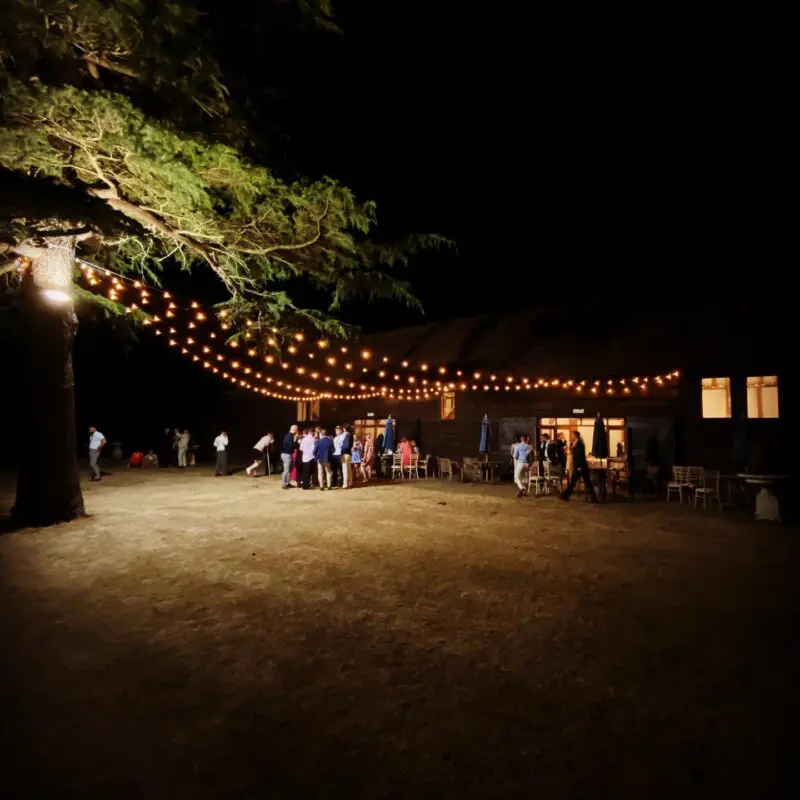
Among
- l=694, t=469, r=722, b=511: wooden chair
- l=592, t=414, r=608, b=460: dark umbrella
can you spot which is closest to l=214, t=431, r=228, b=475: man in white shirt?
l=592, t=414, r=608, b=460: dark umbrella

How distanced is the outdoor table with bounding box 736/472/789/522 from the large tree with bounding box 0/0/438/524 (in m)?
6.56

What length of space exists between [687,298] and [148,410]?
2491 cm

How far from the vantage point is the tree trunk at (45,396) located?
26.9 ft

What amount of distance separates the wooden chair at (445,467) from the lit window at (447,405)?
6.18 feet

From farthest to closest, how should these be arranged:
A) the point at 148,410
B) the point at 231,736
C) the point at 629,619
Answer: the point at 148,410
the point at 629,619
the point at 231,736

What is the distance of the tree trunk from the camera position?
819 cm

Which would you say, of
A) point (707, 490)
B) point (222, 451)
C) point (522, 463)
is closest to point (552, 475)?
point (522, 463)

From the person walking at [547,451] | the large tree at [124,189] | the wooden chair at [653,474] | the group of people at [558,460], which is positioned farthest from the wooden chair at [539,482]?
the large tree at [124,189]

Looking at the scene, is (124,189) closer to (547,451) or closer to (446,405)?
(547,451)

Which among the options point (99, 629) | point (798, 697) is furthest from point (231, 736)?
point (798, 697)

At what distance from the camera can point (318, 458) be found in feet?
42.8

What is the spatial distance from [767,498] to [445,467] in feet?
28.7

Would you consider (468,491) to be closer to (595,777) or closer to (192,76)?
(192,76)

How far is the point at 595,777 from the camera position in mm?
2492
